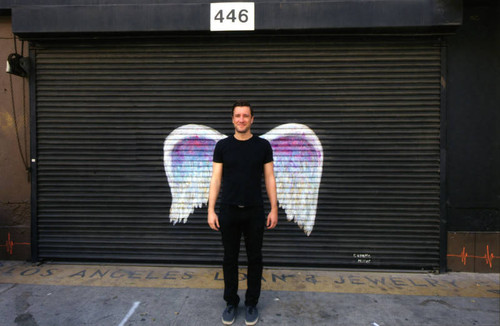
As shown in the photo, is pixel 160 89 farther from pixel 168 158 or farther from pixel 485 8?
pixel 485 8

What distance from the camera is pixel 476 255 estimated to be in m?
4.55

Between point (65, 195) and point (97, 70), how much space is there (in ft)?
6.40

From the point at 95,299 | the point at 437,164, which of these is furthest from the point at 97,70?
the point at 437,164

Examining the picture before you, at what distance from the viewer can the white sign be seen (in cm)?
442

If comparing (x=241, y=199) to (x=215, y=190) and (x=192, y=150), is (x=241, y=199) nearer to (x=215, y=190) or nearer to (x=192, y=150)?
(x=215, y=190)

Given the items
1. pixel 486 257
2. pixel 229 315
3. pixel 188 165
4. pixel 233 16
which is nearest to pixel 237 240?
pixel 229 315

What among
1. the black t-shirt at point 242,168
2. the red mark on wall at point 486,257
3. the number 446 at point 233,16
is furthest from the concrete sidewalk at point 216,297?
the number 446 at point 233,16

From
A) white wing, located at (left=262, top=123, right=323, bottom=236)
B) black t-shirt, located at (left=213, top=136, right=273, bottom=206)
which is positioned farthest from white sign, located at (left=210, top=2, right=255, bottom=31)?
black t-shirt, located at (left=213, top=136, right=273, bottom=206)

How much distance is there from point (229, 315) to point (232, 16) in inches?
148

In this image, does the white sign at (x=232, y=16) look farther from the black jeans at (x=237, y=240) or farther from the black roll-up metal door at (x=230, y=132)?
the black jeans at (x=237, y=240)

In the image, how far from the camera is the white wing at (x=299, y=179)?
15.3ft

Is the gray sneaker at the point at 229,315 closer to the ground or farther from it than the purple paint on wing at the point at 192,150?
closer to the ground

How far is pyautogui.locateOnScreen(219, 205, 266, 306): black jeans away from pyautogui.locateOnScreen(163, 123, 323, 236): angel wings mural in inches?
58.1

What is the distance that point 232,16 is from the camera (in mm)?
4434
